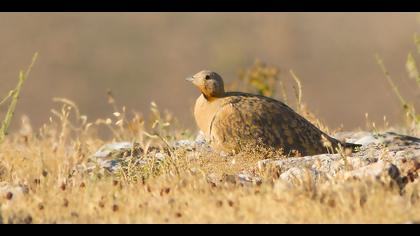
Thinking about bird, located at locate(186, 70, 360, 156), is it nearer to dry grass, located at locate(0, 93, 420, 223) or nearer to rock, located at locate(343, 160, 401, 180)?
dry grass, located at locate(0, 93, 420, 223)

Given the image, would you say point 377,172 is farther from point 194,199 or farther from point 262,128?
point 262,128

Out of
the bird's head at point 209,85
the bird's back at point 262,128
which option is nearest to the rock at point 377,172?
the bird's back at point 262,128

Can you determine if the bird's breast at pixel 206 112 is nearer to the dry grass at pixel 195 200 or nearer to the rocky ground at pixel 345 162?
the rocky ground at pixel 345 162

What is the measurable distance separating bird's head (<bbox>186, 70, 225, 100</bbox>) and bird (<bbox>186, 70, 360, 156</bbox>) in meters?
0.01

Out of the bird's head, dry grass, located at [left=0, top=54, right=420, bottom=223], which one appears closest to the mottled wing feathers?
the bird's head

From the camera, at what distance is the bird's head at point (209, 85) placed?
9625 mm

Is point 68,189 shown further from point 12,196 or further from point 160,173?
point 160,173

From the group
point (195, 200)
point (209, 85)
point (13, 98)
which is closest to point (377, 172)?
point (195, 200)

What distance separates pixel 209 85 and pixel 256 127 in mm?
779

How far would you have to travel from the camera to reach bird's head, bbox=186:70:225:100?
962 centimetres
